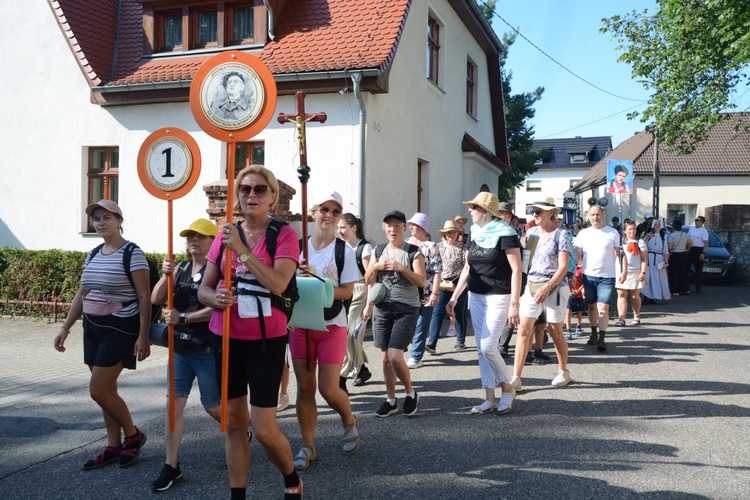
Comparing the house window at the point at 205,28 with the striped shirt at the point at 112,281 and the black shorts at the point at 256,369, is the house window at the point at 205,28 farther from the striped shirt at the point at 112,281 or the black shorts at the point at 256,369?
the black shorts at the point at 256,369

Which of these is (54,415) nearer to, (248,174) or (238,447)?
(238,447)

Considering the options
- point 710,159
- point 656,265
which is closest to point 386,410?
point 656,265

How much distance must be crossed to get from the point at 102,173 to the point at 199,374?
10.4 metres

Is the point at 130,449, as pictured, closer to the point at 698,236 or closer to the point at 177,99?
the point at 177,99

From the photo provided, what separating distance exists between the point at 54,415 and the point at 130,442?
1.75m

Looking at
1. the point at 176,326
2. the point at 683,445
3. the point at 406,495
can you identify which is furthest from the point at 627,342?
the point at 176,326

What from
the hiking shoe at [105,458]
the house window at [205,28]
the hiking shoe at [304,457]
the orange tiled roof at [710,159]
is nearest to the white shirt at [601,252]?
the hiking shoe at [304,457]

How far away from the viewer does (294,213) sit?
10797 mm

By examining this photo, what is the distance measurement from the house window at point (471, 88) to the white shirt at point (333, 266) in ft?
51.3

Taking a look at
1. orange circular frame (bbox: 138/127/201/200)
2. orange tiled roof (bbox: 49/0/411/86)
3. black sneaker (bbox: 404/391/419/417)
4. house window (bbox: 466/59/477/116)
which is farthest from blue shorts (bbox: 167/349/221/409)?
house window (bbox: 466/59/477/116)

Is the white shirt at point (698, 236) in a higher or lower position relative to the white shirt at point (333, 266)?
higher

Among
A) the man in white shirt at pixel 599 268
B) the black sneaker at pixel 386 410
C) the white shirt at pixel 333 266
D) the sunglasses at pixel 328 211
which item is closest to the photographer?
the white shirt at pixel 333 266

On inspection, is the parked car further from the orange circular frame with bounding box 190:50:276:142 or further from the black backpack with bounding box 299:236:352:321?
the orange circular frame with bounding box 190:50:276:142

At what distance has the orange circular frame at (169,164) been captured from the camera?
4500 millimetres
